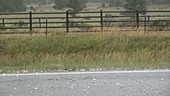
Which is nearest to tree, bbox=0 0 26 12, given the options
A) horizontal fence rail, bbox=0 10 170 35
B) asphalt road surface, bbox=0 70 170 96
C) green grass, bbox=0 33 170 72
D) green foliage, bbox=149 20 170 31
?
horizontal fence rail, bbox=0 10 170 35

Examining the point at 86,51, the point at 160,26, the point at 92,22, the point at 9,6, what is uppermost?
the point at 9,6

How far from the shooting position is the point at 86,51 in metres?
14.3

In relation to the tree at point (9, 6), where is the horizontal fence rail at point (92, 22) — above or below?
below

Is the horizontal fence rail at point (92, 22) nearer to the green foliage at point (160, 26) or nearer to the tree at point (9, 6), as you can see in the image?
the green foliage at point (160, 26)

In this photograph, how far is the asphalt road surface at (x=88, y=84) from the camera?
268 inches

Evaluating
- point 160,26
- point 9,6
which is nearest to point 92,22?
point 160,26

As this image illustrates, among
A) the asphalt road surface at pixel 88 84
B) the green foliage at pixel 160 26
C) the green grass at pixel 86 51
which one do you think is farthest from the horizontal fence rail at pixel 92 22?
the asphalt road surface at pixel 88 84

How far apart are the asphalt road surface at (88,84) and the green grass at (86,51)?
4.07 feet

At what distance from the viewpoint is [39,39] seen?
15.4 meters

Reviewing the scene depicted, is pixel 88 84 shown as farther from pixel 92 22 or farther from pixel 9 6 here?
pixel 9 6

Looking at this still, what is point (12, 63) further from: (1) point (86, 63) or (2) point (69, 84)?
(2) point (69, 84)

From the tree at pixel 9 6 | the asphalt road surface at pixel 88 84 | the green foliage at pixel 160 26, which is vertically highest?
the tree at pixel 9 6

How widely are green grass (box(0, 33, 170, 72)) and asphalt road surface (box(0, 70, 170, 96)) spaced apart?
124 cm

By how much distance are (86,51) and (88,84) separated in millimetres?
6787
